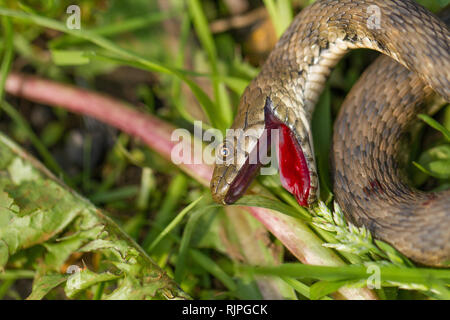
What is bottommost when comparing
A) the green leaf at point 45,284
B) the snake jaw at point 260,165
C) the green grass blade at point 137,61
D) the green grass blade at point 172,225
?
the green leaf at point 45,284

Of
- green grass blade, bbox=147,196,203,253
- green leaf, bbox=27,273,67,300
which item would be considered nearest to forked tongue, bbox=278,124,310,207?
green grass blade, bbox=147,196,203,253

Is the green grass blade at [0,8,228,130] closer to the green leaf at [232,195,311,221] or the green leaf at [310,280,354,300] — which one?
the green leaf at [232,195,311,221]

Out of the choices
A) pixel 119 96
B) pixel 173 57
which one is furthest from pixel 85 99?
pixel 173 57

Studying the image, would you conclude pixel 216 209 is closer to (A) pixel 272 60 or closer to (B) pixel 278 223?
(B) pixel 278 223

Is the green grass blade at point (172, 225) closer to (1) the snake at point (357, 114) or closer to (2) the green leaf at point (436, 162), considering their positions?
(1) the snake at point (357, 114)

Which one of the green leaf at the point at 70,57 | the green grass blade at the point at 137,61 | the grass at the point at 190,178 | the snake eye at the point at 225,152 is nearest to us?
the grass at the point at 190,178

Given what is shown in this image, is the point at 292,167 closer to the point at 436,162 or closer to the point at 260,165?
the point at 260,165

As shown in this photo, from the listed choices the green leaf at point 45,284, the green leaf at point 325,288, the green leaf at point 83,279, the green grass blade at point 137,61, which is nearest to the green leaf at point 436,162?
the green leaf at point 325,288
